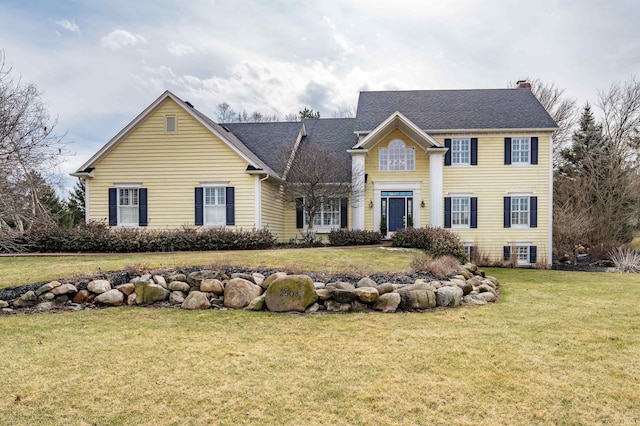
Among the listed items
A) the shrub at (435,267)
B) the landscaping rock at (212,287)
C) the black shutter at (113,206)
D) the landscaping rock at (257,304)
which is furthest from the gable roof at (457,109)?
the landscaping rock at (257,304)

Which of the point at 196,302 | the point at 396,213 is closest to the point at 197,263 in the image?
the point at 196,302

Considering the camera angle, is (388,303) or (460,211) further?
(460,211)

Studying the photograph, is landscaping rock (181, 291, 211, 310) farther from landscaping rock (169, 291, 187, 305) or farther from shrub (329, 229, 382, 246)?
shrub (329, 229, 382, 246)

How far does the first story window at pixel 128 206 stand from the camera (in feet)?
57.6

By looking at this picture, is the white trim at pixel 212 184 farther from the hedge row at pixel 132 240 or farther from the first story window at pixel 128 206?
the first story window at pixel 128 206

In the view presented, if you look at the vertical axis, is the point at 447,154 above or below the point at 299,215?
above

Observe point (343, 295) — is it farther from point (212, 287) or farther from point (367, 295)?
point (212, 287)

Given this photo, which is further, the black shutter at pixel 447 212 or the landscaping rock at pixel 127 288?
the black shutter at pixel 447 212

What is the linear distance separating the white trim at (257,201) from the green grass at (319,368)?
9369 mm

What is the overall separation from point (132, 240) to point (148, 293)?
6.91 metres

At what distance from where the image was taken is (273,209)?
18.8 metres

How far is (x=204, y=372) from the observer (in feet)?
15.0

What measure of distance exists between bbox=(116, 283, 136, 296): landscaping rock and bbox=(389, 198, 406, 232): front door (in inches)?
526

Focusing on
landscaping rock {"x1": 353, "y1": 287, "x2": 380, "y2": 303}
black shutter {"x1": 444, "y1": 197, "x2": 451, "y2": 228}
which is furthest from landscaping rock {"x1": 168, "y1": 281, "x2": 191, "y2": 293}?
black shutter {"x1": 444, "y1": 197, "x2": 451, "y2": 228}
